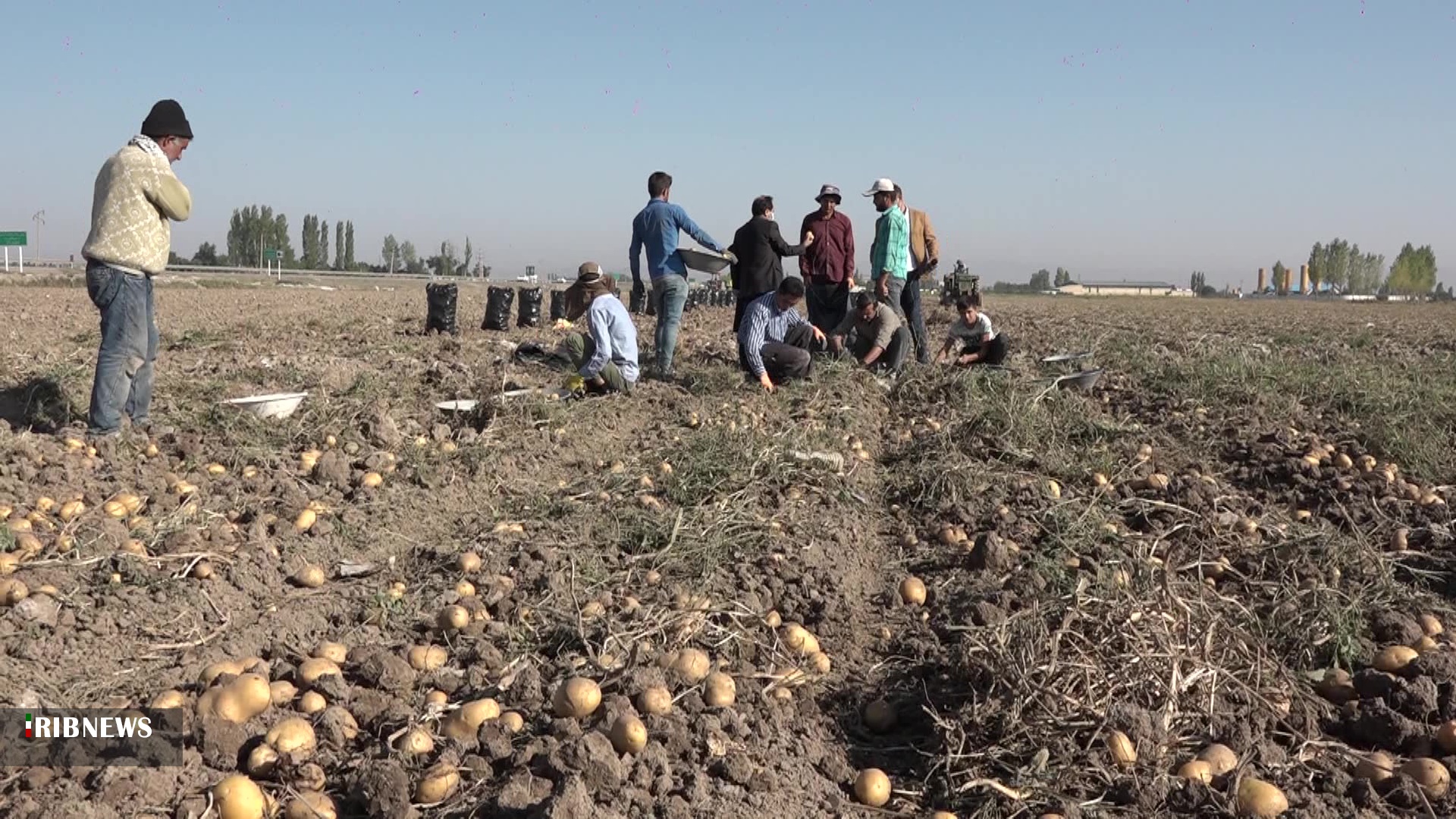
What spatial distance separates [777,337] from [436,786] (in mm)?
Result: 5550

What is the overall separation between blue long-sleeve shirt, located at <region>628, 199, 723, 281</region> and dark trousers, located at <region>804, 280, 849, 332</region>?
1088 mm

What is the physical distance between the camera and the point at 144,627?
11.1ft

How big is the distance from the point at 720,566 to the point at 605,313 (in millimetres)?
3056

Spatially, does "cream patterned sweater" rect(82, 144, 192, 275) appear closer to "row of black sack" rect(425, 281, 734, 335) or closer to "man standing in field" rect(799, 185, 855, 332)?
"row of black sack" rect(425, 281, 734, 335)

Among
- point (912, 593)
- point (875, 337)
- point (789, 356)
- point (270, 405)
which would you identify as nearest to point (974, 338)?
point (875, 337)

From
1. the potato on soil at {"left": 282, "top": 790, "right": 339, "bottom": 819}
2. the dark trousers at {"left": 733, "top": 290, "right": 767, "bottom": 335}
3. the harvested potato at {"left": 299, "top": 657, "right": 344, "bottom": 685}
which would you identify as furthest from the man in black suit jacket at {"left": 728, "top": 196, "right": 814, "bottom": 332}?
the potato on soil at {"left": 282, "top": 790, "right": 339, "bottom": 819}

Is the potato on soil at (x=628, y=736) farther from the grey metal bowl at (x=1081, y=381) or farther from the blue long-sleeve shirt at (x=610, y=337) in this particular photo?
the grey metal bowl at (x=1081, y=381)

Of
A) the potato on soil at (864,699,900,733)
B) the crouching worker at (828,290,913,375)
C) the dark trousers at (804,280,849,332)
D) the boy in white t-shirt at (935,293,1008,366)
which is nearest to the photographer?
the potato on soil at (864,699,900,733)

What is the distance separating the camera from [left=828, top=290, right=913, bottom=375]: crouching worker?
812cm

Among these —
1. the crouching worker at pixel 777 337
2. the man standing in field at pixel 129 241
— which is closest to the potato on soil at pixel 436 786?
the man standing in field at pixel 129 241

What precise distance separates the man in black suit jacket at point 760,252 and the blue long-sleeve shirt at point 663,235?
54cm

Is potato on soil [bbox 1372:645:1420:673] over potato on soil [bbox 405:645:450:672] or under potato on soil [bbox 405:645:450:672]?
over

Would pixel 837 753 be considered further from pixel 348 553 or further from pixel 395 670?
pixel 348 553

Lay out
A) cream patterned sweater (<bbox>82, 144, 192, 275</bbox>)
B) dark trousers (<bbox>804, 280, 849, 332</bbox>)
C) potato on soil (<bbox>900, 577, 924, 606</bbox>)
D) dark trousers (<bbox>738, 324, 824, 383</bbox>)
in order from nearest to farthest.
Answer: potato on soil (<bbox>900, 577, 924, 606</bbox>) → cream patterned sweater (<bbox>82, 144, 192, 275</bbox>) → dark trousers (<bbox>738, 324, 824, 383</bbox>) → dark trousers (<bbox>804, 280, 849, 332</bbox>)
